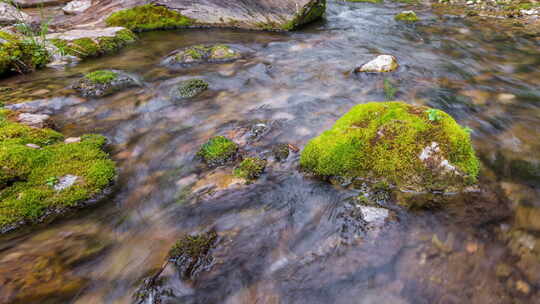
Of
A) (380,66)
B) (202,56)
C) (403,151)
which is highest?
(202,56)

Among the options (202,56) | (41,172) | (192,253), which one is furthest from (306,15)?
(192,253)

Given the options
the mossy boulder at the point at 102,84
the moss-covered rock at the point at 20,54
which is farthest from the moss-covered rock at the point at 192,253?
the moss-covered rock at the point at 20,54

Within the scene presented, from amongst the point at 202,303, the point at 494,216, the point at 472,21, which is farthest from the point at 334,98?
the point at 472,21

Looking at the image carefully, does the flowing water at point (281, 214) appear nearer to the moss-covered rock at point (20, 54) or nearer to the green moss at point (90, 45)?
the moss-covered rock at point (20, 54)

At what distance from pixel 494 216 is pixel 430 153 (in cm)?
106

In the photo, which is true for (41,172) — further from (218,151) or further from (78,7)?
(78,7)

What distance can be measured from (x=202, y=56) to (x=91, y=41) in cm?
401

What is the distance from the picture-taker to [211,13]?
12469 mm

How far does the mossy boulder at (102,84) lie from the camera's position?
692cm

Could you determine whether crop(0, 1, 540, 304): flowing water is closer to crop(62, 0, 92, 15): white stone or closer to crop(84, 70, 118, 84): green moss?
crop(84, 70, 118, 84): green moss

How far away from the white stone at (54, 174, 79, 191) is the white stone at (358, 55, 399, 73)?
707 centimetres

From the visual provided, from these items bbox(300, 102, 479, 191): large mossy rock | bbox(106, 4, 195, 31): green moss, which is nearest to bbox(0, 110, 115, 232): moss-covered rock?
bbox(300, 102, 479, 191): large mossy rock

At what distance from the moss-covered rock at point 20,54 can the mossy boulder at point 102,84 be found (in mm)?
2397

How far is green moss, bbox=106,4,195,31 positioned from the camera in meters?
12.0
